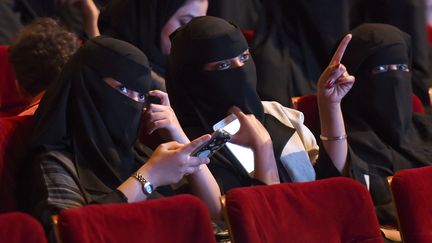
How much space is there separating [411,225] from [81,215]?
38.7 inches

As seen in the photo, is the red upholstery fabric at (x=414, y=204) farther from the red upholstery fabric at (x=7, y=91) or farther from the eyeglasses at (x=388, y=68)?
the red upholstery fabric at (x=7, y=91)

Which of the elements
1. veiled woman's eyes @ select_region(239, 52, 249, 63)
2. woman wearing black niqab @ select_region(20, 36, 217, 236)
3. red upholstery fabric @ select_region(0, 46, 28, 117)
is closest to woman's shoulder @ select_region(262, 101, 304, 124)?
veiled woman's eyes @ select_region(239, 52, 249, 63)

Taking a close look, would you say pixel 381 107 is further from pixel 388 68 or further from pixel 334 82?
pixel 334 82

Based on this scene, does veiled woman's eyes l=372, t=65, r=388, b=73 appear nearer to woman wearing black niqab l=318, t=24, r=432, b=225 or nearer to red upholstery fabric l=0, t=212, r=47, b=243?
woman wearing black niqab l=318, t=24, r=432, b=225

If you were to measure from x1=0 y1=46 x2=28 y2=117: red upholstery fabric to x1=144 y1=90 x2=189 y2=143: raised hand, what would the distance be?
0.85m

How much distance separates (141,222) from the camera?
2.17 m

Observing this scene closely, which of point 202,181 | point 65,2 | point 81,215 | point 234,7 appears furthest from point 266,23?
point 81,215

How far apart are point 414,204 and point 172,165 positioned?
0.68 m

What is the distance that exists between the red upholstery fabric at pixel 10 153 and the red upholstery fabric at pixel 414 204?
1.05 meters

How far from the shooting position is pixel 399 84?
3361mm

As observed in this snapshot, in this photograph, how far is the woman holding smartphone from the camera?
2.90 m

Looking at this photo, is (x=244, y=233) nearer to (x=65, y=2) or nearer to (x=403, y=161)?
(x=403, y=161)

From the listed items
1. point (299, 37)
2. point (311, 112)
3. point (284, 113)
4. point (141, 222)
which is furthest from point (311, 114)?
point (141, 222)

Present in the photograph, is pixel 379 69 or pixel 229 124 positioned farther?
pixel 379 69
